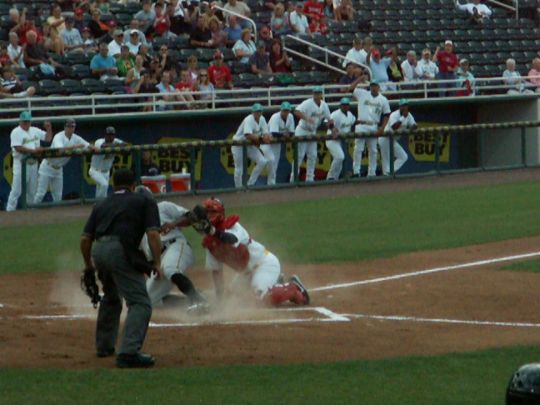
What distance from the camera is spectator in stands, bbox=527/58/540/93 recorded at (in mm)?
30312

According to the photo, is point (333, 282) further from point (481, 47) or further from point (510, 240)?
point (481, 47)

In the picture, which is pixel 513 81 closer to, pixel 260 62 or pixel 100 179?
pixel 260 62

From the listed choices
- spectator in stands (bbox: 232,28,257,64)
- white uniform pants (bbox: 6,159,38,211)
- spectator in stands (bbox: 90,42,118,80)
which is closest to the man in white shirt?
white uniform pants (bbox: 6,159,38,211)

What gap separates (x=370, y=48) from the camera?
28.3 meters

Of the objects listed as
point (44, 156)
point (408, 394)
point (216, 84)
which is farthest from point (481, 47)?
point (408, 394)

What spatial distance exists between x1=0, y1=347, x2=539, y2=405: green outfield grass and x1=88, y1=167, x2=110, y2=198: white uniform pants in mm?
13039

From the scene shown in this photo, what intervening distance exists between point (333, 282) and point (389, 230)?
4.71m

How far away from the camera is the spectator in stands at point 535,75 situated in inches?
1193

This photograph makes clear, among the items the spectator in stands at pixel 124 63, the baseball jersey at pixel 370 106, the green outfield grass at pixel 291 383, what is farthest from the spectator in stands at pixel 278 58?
the green outfield grass at pixel 291 383

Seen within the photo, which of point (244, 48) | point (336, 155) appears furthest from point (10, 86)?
point (336, 155)

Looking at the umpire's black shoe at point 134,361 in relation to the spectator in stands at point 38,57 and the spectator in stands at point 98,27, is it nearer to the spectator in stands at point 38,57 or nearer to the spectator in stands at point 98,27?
the spectator in stands at point 38,57

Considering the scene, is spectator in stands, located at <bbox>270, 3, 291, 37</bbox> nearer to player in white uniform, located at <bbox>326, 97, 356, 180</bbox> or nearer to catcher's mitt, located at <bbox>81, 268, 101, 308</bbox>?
player in white uniform, located at <bbox>326, 97, 356, 180</bbox>

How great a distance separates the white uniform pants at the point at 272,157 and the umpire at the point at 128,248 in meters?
14.8

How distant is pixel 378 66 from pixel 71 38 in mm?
7059
